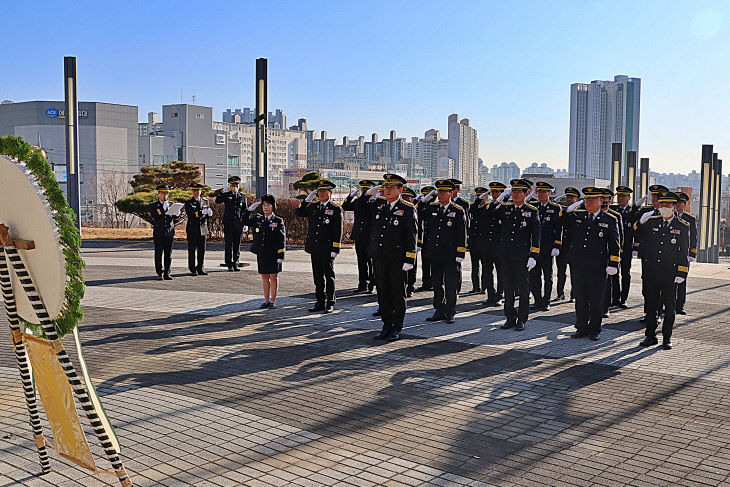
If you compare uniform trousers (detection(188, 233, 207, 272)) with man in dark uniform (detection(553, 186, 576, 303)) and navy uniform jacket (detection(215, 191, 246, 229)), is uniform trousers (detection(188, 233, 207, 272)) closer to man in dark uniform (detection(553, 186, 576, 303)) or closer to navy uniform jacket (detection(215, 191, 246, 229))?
navy uniform jacket (detection(215, 191, 246, 229))

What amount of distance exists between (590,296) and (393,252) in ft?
8.93

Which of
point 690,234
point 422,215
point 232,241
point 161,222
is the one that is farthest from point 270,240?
point 690,234

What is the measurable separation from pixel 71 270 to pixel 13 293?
2.40 ft

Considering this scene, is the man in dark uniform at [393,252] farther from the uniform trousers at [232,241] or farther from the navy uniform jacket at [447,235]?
the uniform trousers at [232,241]

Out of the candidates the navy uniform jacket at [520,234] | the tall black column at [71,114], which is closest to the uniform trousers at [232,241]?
the navy uniform jacket at [520,234]

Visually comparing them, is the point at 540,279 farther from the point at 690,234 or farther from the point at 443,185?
the point at 443,185

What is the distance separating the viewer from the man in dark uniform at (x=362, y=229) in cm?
1201

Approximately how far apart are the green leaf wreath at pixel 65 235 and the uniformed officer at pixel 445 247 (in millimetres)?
6703

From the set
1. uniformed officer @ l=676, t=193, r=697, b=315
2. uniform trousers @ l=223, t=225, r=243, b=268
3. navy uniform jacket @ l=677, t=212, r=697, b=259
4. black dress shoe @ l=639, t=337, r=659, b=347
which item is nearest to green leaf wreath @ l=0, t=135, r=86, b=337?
black dress shoe @ l=639, t=337, r=659, b=347

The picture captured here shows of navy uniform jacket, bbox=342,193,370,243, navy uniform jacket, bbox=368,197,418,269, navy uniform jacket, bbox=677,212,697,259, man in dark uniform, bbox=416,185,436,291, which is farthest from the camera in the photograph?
man in dark uniform, bbox=416,185,436,291

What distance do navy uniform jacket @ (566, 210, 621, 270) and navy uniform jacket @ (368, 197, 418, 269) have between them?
7.39 ft

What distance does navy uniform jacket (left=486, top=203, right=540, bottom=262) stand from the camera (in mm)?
10008

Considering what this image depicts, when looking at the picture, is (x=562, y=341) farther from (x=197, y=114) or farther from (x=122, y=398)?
(x=197, y=114)

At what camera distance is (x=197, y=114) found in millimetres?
125062
